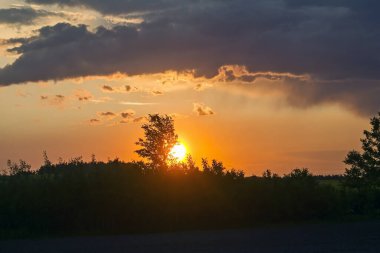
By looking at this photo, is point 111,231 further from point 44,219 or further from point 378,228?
point 378,228

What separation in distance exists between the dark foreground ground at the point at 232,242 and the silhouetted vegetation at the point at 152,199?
3.19m

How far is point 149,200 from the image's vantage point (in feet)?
138

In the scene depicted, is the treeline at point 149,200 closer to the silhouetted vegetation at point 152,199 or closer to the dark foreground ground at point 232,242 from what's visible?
the silhouetted vegetation at point 152,199

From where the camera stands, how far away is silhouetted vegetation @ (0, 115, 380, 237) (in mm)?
40812

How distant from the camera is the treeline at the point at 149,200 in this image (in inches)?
1606

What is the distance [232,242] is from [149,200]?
420 inches

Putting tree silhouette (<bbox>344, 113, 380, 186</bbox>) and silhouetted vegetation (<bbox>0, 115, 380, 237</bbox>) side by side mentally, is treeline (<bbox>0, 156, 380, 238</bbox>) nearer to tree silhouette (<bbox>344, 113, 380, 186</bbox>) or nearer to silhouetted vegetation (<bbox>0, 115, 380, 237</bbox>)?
silhouetted vegetation (<bbox>0, 115, 380, 237</bbox>)

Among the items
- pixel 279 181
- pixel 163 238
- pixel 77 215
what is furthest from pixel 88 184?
pixel 279 181

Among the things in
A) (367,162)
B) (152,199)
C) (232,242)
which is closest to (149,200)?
(152,199)

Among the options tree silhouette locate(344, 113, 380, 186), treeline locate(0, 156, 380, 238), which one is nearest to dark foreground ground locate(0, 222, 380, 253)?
treeline locate(0, 156, 380, 238)

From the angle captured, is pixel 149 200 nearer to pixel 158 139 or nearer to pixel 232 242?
pixel 232 242

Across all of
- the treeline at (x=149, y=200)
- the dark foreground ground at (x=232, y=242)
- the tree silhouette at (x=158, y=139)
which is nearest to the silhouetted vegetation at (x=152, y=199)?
the treeline at (x=149, y=200)

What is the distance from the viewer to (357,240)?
1291 inches

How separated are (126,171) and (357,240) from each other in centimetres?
1697
